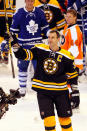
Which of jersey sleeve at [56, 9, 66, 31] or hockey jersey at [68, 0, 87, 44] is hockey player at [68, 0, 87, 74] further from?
jersey sleeve at [56, 9, 66, 31]

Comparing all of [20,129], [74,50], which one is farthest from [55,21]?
[20,129]

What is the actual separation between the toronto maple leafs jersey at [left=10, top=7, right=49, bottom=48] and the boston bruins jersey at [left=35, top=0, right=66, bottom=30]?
52cm

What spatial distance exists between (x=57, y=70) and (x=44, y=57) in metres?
0.20

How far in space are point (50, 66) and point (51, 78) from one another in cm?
13

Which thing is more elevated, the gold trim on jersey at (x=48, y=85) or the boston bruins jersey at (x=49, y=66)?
the boston bruins jersey at (x=49, y=66)

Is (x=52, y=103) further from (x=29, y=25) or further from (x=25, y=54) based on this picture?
(x=29, y=25)

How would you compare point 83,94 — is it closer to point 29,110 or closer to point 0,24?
point 29,110

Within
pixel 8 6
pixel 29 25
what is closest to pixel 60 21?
pixel 29 25

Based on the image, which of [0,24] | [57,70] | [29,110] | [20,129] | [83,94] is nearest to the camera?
[57,70]

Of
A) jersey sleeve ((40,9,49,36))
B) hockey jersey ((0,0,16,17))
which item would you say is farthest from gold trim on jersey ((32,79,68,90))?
hockey jersey ((0,0,16,17))

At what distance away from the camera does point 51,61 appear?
144 inches

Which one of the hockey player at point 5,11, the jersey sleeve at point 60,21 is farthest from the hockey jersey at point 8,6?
the jersey sleeve at point 60,21

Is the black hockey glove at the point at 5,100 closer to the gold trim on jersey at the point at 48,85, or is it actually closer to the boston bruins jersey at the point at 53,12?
the gold trim on jersey at the point at 48,85

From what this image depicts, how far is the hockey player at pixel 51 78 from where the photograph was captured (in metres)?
3.64
